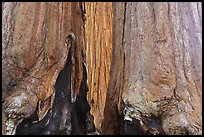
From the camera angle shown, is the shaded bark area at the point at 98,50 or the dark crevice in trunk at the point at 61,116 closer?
the dark crevice in trunk at the point at 61,116

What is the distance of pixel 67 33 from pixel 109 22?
0.31 metres

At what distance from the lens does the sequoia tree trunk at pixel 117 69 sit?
0.75 meters

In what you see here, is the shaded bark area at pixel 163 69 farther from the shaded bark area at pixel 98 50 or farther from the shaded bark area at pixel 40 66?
the shaded bark area at pixel 98 50

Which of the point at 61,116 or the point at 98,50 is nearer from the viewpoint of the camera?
the point at 61,116

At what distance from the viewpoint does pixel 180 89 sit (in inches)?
30.4

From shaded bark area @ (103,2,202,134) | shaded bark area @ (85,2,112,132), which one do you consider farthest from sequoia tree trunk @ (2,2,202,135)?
shaded bark area @ (85,2,112,132)

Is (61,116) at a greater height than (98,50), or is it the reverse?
(98,50)

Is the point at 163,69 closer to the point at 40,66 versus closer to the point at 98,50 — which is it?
the point at 40,66

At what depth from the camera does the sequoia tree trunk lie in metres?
0.75

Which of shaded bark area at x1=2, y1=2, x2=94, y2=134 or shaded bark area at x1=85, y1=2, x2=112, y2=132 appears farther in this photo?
shaded bark area at x1=85, y1=2, x2=112, y2=132

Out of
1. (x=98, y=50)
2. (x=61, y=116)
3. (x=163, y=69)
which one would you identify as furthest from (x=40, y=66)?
(x=98, y=50)

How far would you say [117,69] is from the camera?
0.87 metres

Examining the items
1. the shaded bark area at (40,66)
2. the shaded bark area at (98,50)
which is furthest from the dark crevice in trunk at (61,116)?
the shaded bark area at (98,50)

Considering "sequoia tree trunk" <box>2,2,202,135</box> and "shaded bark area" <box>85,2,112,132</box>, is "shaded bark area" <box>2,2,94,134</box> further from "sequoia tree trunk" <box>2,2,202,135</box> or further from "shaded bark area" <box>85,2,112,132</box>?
"shaded bark area" <box>85,2,112,132</box>
